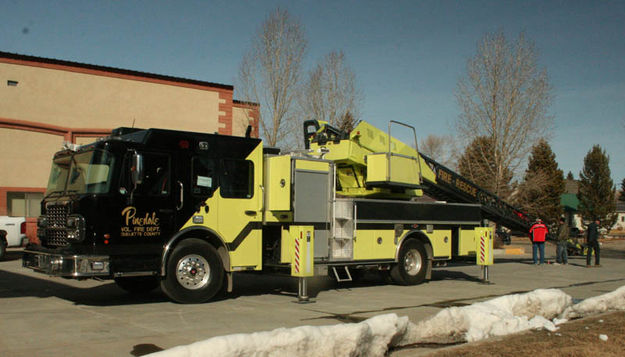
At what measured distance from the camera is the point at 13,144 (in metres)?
21.8

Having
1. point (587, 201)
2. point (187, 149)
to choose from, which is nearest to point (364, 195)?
point (187, 149)

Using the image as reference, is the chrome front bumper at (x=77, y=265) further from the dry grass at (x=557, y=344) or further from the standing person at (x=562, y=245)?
the standing person at (x=562, y=245)

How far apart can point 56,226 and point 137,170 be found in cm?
168

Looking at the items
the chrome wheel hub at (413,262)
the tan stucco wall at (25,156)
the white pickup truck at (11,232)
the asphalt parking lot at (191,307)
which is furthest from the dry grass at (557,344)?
the tan stucco wall at (25,156)

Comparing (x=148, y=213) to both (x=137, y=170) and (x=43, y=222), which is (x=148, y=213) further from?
(x=43, y=222)

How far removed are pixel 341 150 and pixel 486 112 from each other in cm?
1928

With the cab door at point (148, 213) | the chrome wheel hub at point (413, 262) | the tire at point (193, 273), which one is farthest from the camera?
the chrome wheel hub at point (413, 262)

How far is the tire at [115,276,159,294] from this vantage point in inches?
435

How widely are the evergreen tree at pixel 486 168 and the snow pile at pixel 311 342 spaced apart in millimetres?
24347

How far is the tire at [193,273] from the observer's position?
9664 millimetres

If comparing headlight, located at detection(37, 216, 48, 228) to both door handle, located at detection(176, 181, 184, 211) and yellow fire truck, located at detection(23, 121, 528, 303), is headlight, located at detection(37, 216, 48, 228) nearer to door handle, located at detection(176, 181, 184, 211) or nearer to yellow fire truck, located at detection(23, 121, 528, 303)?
yellow fire truck, located at detection(23, 121, 528, 303)

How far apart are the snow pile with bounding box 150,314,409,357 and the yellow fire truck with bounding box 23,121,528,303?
4.54 metres

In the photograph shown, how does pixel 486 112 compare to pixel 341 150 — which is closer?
pixel 341 150

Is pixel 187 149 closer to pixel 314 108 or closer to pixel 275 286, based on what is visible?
pixel 275 286
